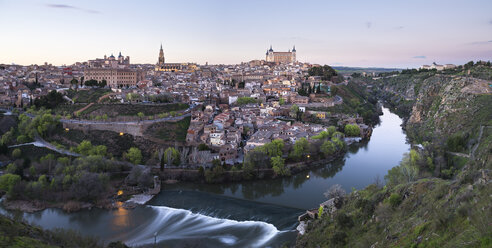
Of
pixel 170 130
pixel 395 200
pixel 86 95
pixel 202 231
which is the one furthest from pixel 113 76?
pixel 395 200

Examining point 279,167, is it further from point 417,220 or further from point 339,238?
point 417,220

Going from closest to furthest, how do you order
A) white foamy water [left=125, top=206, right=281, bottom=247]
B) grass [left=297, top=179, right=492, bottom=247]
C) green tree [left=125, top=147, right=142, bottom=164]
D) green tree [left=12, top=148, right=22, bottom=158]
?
1. grass [left=297, top=179, right=492, bottom=247]
2. white foamy water [left=125, top=206, right=281, bottom=247]
3. green tree [left=12, top=148, right=22, bottom=158]
4. green tree [left=125, top=147, right=142, bottom=164]

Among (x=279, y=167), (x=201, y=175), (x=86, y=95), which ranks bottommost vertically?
(x=201, y=175)

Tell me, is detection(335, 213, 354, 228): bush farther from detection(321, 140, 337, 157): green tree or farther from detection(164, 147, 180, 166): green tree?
detection(321, 140, 337, 157): green tree

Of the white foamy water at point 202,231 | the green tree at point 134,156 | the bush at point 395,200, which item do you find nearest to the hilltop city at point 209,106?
the green tree at point 134,156

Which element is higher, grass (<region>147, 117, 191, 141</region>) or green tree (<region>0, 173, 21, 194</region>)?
grass (<region>147, 117, 191, 141</region>)

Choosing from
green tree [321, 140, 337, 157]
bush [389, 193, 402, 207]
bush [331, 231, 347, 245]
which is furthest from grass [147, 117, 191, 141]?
bush [389, 193, 402, 207]

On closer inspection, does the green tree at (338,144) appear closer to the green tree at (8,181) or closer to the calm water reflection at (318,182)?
the calm water reflection at (318,182)

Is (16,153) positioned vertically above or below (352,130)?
below
